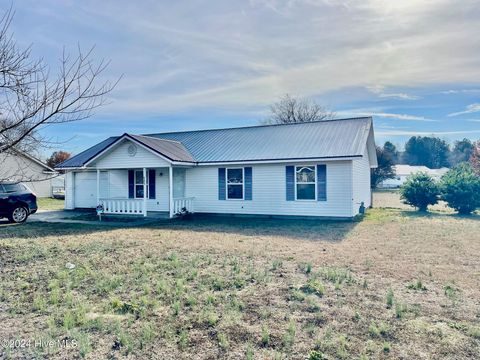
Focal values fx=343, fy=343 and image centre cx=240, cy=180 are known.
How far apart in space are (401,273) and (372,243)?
3309mm

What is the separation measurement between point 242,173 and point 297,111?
→ 32.1 m

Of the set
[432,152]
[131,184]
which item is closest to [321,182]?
[131,184]

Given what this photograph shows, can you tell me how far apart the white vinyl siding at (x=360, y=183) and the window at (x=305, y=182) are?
1747 millimetres

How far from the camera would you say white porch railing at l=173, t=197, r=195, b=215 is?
16781 mm

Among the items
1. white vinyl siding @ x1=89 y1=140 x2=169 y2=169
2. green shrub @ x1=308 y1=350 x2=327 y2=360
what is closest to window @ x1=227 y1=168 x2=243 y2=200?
white vinyl siding @ x1=89 y1=140 x2=169 y2=169

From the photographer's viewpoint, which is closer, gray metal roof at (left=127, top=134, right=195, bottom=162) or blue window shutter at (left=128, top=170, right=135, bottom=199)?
gray metal roof at (left=127, top=134, right=195, bottom=162)

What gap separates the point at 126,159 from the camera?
1678 cm

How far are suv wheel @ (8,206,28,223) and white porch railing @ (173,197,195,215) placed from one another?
255 inches

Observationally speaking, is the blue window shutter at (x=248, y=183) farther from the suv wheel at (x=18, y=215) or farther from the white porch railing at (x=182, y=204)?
the suv wheel at (x=18, y=215)

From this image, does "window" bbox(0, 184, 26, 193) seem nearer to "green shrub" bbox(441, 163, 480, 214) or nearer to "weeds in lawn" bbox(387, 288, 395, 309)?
"weeds in lawn" bbox(387, 288, 395, 309)

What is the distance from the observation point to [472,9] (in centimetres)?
957

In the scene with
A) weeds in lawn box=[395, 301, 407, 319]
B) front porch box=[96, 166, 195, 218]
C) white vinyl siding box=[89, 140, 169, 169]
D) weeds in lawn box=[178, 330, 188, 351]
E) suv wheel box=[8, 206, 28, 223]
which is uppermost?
white vinyl siding box=[89, 140, 169, 169]

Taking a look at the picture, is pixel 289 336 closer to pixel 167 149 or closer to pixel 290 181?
pixel 290 181

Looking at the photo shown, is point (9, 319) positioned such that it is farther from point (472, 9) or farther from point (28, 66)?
point (472, 9)
